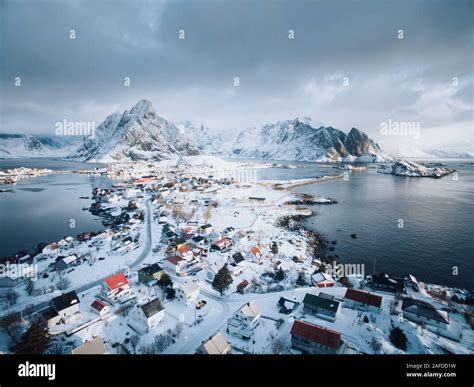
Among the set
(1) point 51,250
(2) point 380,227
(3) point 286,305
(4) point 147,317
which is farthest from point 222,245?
(2) point 380,227

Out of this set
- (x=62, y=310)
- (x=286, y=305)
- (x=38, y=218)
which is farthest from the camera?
(x=38, y=218)

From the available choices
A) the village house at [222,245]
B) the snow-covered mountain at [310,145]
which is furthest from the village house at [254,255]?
the snow-covered mountain at [310,145]

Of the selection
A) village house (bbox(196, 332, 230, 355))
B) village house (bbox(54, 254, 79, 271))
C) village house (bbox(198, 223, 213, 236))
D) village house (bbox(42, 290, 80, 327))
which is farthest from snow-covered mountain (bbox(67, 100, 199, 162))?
village house (bbox(196, 332, 230, 355))

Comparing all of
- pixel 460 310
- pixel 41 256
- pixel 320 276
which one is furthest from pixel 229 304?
pixel 41 256

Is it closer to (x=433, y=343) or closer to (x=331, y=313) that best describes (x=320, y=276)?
(x=331, y=313)

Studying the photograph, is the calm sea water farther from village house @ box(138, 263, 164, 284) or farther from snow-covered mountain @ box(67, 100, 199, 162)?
snow-covered mountain @ box(67, 100, 199, 162)

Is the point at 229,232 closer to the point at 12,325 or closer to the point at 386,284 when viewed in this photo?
the point at 386,284
